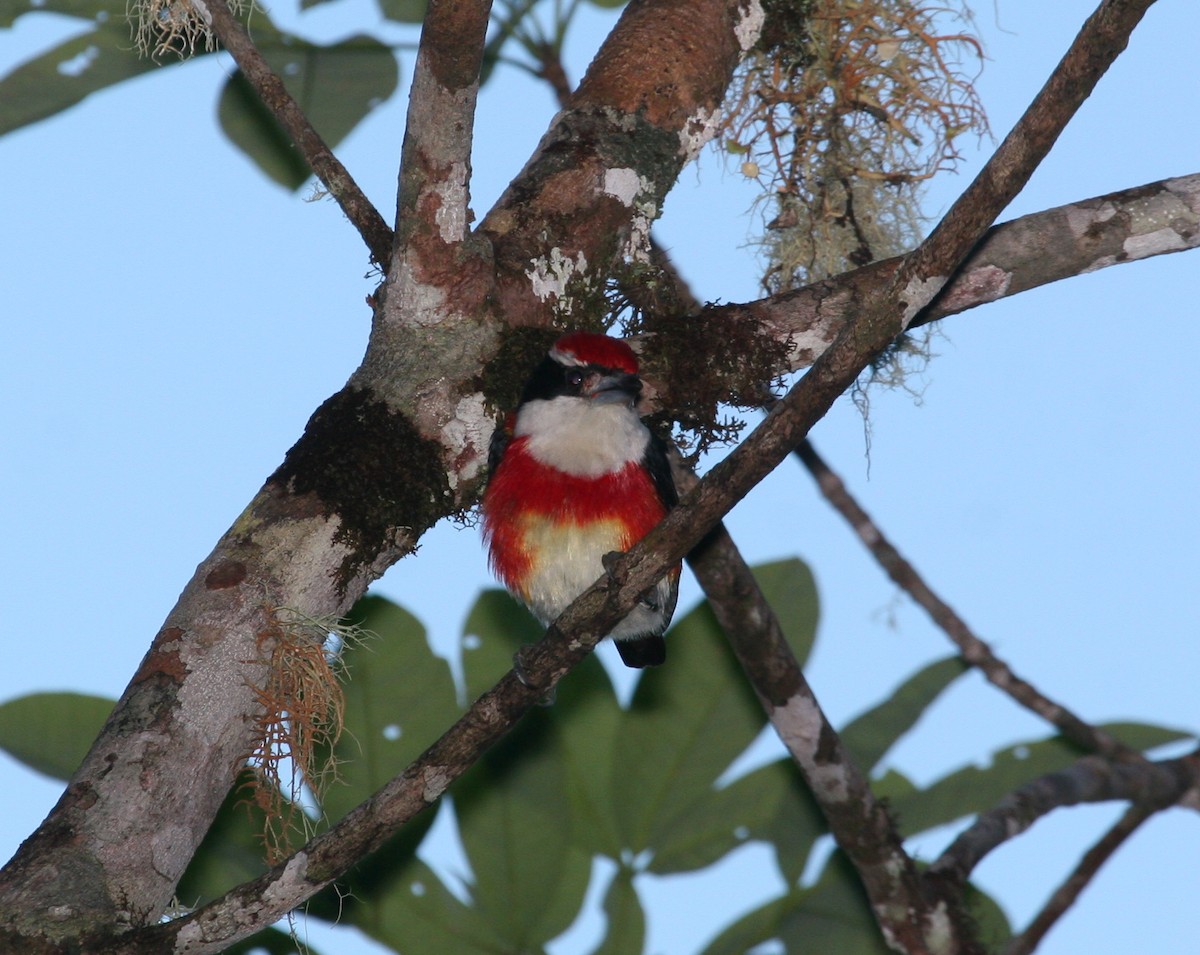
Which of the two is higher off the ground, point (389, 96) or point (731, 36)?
point (389, 96)

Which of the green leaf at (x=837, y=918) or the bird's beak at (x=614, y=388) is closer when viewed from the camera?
the bird's beak at (x=614, y=388)

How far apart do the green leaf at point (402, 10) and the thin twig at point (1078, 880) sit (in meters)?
3.50

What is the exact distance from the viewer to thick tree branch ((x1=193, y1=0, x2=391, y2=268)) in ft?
10.3

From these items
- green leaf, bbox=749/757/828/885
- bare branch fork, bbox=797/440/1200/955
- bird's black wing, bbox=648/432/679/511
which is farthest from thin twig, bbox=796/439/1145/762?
bird's black wing, bbox=648/432/679/511

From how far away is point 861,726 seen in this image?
156 inches

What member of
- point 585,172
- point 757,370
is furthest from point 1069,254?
point 585,172


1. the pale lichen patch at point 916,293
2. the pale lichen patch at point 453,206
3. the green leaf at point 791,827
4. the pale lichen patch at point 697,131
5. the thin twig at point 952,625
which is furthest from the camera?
the thin twig at point 952,625

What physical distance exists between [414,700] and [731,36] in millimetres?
2093

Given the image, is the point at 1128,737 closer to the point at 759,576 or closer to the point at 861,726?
the point at 861,726

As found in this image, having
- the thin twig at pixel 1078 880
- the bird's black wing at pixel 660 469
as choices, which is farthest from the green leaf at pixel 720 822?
the bird's black wing at pixel 660 469

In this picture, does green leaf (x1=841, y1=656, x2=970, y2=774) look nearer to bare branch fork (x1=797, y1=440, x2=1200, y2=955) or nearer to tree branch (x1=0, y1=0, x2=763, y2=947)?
bare branch fork (x1=797, y1=440, x2=1200, y2=955)

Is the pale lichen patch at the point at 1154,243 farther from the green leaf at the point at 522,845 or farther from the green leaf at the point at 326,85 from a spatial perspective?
the green leaf at the point at 326,85

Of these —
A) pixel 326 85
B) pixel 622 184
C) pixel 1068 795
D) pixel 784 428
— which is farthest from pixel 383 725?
pixel 326 85

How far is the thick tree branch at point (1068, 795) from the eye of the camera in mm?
3562
